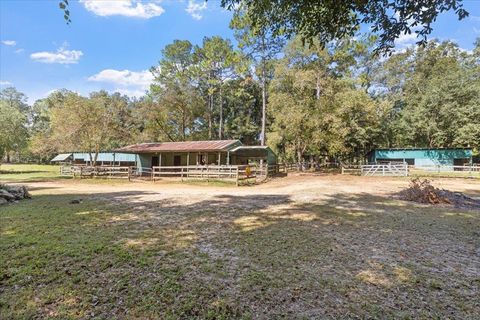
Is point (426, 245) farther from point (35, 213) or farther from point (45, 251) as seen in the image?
point (35, 213)

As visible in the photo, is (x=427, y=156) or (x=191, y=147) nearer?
(x=191, y=147)

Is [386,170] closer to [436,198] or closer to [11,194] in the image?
[436,198]

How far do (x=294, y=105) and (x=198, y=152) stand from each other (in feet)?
34.8

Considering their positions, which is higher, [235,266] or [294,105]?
[294,105]

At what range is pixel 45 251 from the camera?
4.62 metres

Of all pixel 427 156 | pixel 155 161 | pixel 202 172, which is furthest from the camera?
pixel 427 156

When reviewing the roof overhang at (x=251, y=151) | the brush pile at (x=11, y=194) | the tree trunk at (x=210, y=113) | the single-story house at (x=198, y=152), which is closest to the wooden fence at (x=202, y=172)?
the roof overhang at (x=251, y=151)

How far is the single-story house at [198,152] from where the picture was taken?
2447cm

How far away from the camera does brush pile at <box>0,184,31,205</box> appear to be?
9.89 metres

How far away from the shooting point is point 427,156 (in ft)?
111

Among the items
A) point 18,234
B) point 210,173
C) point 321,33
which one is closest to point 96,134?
point 210,173

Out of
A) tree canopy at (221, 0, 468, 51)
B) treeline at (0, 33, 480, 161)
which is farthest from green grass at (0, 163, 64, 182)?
tree canopy at (221, 0, 468, 51)

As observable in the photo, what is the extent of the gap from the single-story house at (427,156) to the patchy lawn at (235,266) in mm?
30519

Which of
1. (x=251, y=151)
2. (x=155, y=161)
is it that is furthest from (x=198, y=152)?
(x=155, y=161)
